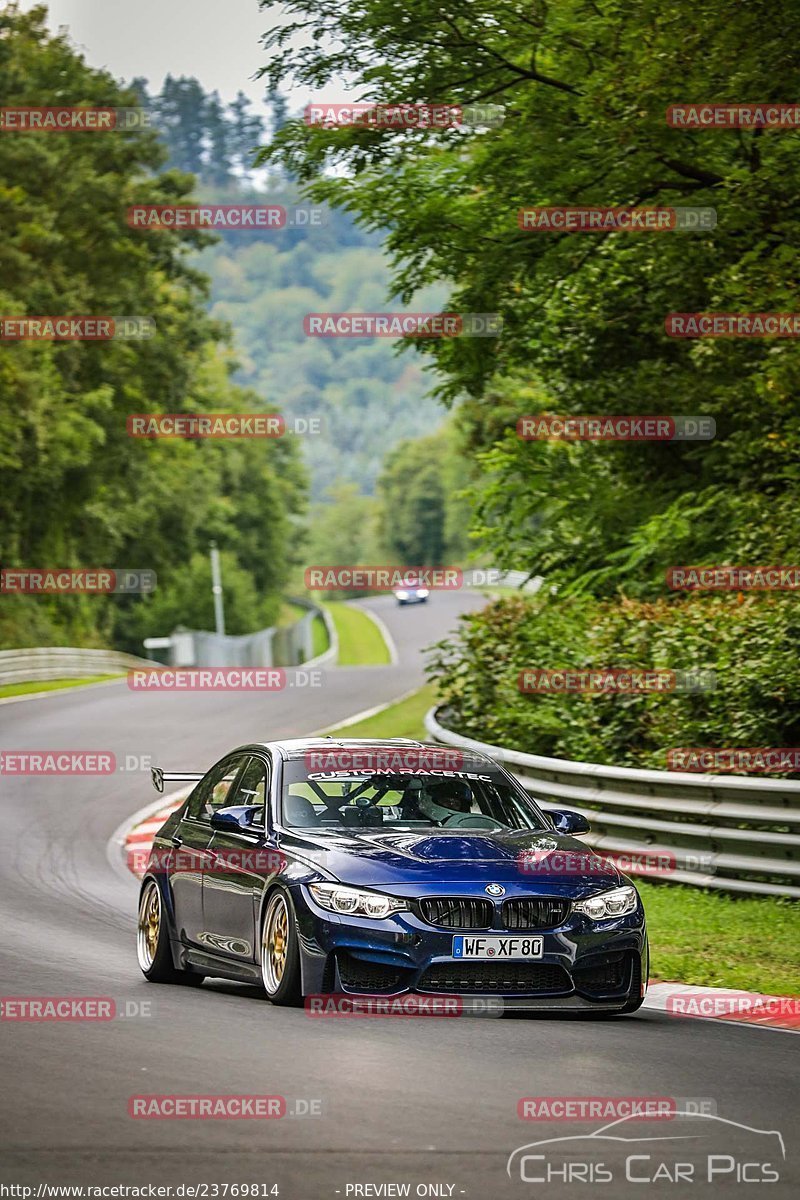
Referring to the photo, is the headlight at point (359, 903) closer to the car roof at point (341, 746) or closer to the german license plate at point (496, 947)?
the german license plate at point (496, 947)

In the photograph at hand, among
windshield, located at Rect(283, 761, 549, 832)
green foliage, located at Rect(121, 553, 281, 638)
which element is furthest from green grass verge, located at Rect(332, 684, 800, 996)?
green foliage, located at Rect(121, 553, 281, 638)

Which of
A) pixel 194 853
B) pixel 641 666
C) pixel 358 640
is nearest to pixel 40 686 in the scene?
pixel 641 666

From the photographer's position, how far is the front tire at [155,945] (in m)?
11.0

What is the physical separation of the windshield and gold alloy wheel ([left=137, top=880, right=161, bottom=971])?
1403 mm

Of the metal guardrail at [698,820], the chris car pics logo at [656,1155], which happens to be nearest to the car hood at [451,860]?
the chris car pics logo at [656,1155]

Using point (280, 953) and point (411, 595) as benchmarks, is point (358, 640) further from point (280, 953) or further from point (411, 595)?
point (280, 953)

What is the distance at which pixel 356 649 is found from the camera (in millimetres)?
80188

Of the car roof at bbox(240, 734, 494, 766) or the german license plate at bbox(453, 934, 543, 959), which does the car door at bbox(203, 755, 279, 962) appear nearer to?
the car roof at bbox(240, 734, 494, 766)

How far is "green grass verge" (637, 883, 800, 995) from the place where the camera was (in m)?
11.3

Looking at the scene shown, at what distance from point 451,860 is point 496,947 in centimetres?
51

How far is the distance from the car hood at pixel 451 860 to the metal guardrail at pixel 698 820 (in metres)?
2.78

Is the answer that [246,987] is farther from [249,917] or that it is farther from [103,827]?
[103,827]

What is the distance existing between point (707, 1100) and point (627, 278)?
17453 mm

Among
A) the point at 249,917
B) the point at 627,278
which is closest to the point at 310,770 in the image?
the point at 249,917
